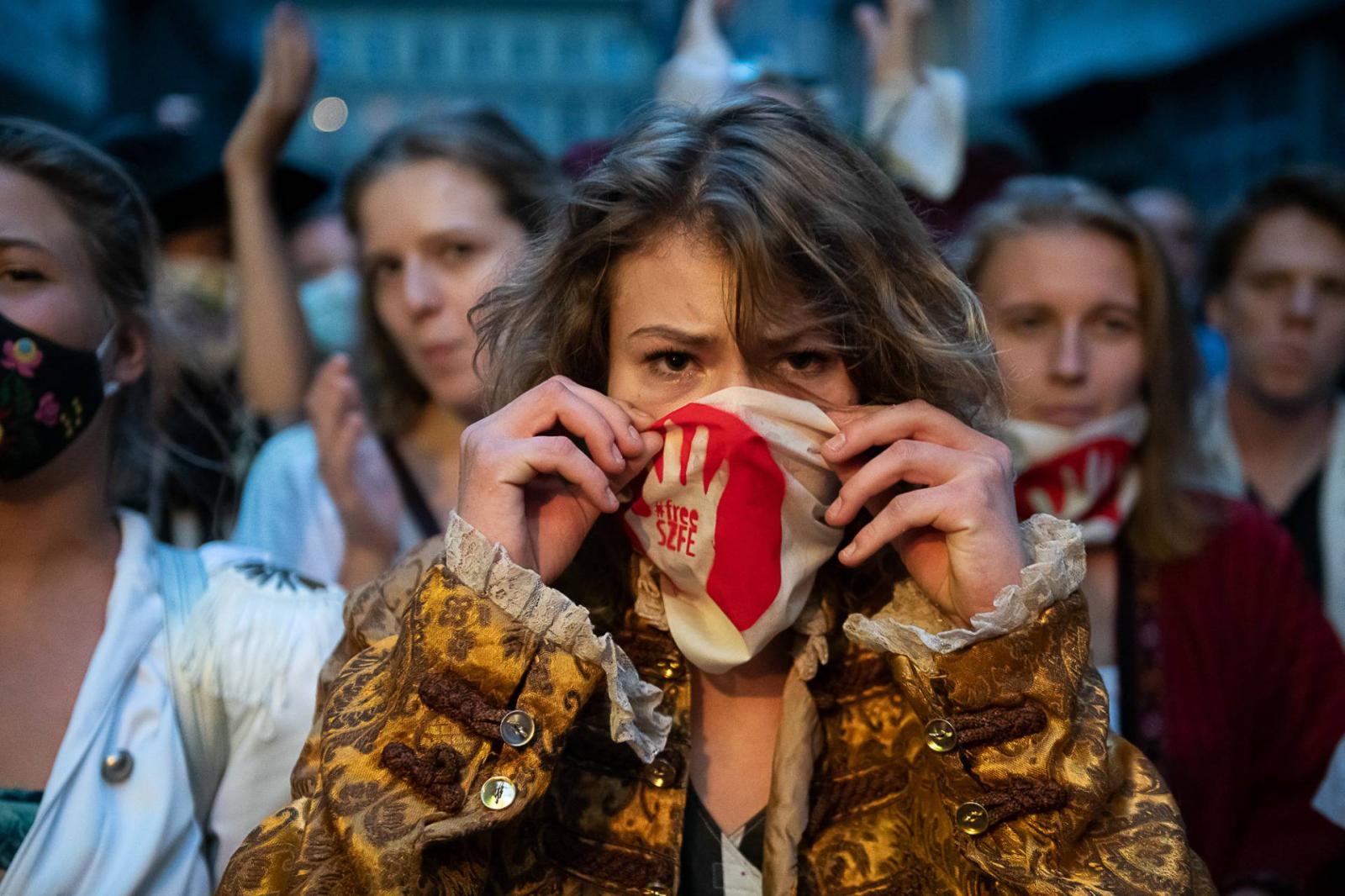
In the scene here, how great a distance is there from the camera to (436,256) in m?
3.46

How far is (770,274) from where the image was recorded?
1.89 m

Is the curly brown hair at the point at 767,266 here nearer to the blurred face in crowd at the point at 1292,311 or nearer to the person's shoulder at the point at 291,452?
the person's shoulder at the point at 291,452

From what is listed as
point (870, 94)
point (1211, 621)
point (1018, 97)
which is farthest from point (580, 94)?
point (1211, 621)

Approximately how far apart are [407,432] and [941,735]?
2.28 metres

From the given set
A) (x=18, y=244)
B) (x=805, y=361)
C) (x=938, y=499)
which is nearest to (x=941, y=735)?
(x=938, y=499)

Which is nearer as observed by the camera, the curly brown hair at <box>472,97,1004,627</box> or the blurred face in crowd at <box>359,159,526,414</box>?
the curly brown hair at <box>472,97,1004,627</box>

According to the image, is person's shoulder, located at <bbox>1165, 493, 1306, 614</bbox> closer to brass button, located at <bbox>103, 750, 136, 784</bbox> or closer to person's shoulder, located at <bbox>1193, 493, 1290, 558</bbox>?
person's shoulder, located at <bbox>1193, 493, 1290, 558</bbox>

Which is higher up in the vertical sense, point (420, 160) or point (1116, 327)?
point (420, 160)

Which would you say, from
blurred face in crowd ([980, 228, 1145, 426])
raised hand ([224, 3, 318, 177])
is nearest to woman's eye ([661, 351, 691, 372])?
blurred face in crowd ([980, 228, 1145, 426])

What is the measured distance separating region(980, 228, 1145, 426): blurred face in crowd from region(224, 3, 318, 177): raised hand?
2192 millimetres

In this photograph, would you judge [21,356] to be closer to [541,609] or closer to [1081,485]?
[541,609]

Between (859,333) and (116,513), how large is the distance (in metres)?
1.59

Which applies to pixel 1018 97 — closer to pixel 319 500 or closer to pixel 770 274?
pixel 319 500

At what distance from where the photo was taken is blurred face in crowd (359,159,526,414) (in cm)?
338
